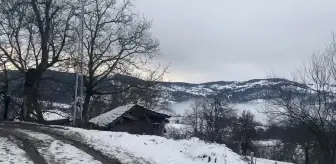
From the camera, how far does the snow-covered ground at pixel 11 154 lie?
10.1m

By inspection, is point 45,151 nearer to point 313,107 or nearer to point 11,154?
point 11,154

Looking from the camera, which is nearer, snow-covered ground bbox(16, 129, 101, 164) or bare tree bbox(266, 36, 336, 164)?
snow-covered ground bbox(16, 129, 101, 164)

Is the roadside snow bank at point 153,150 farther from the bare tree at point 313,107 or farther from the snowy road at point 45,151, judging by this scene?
the bare tree at point 313,107

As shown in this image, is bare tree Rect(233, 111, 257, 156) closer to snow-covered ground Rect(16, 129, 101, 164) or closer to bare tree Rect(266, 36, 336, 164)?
bare tree Rect(266, 36, 336, 164)

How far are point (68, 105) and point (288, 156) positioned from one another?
47369mm

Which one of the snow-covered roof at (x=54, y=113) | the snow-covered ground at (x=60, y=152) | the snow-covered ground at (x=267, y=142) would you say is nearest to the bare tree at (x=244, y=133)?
the snow-covered ground at (x=267, y=142)

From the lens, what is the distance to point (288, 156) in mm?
76438

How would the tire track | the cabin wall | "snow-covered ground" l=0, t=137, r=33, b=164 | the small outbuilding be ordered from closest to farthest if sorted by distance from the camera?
"snow-covered ground" l=0, t=137, r=33, b=164 < the tire track < the small outbuilding < the cabin wall

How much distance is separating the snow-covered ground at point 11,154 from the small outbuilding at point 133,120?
24792 mm

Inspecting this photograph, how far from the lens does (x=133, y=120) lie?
41.1 meters

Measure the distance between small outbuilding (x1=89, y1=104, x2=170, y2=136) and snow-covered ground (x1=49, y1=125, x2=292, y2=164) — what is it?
73.6ft

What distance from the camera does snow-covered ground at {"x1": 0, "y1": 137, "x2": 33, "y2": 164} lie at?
10055 mm

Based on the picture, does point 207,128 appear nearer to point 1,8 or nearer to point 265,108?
point 265,108

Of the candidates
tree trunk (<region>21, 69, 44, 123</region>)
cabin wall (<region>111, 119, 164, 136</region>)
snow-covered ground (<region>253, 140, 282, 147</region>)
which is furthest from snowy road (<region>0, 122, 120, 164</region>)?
snow-covered ground (<region>253, 140, 282, 147</region>)
